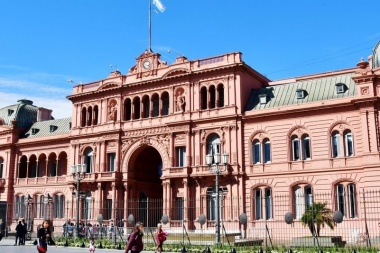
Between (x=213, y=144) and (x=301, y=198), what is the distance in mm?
9789

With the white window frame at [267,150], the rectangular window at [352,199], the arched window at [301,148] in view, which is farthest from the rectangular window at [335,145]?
the white window frame at [267,150]

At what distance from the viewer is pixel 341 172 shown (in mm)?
39812

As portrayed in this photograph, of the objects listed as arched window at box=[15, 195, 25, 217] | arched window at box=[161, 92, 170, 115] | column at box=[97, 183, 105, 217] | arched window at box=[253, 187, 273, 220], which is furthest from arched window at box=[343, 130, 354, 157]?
arched window at box=[15, 195, 25, 217]

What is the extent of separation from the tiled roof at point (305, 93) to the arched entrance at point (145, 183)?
12565 mm

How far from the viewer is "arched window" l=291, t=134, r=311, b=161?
42.1 meters

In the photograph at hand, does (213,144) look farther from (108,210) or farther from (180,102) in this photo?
(108,210)

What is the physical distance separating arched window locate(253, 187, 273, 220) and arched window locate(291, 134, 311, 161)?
3.86 m

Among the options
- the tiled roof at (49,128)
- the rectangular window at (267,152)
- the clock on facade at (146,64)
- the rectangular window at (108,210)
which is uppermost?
the clock on facade at (146,64)

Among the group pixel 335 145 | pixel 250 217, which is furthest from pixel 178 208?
pixel 335 145

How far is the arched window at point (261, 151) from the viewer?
44.0 m

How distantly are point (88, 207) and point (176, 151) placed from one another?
41.0 feet

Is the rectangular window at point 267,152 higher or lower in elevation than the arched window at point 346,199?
higher

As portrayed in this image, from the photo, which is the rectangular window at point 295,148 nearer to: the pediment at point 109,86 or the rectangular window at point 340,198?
the rectangular window at point 340,198

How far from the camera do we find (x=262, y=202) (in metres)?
42.7
